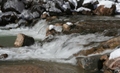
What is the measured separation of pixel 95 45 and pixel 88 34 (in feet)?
Result: 5.43

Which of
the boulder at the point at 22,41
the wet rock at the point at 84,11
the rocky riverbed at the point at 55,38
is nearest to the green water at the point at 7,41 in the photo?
the rocky riverbed at the point at 55,38

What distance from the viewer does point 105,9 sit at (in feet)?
49.1

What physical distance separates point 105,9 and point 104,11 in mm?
139

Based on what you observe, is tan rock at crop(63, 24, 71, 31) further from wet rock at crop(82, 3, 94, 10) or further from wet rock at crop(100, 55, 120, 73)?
wet rock at crop(82, 3, 94, 10)

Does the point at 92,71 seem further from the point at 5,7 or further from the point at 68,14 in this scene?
the point at 5,7

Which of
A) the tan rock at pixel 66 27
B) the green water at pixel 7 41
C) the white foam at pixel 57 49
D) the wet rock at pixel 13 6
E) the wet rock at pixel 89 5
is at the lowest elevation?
the green water at pixel 7 41

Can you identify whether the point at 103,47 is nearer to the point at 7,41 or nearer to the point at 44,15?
the point at 7,41

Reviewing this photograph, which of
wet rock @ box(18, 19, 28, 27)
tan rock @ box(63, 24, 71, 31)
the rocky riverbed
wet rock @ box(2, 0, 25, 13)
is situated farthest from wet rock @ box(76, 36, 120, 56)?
wet rock @ box(2, 0, 25, 13)

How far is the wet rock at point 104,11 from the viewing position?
48.9ft

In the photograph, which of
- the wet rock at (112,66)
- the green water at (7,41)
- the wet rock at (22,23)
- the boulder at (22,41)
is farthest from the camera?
the wet rock at (22,23)

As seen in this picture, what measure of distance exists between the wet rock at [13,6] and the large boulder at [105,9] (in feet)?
15.8

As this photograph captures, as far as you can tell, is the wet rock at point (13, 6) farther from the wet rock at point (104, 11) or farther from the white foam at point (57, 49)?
the white foam at point (57, 49)

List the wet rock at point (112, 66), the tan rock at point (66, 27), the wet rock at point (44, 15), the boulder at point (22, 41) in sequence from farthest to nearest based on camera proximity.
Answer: the wet rock at point (44, 15) → the tan rock at point (66, 27) → the boulder at point (22, 41) → the wet rock at point (112, 66)

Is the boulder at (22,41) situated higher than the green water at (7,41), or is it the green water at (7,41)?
the boulder at (22,41)
